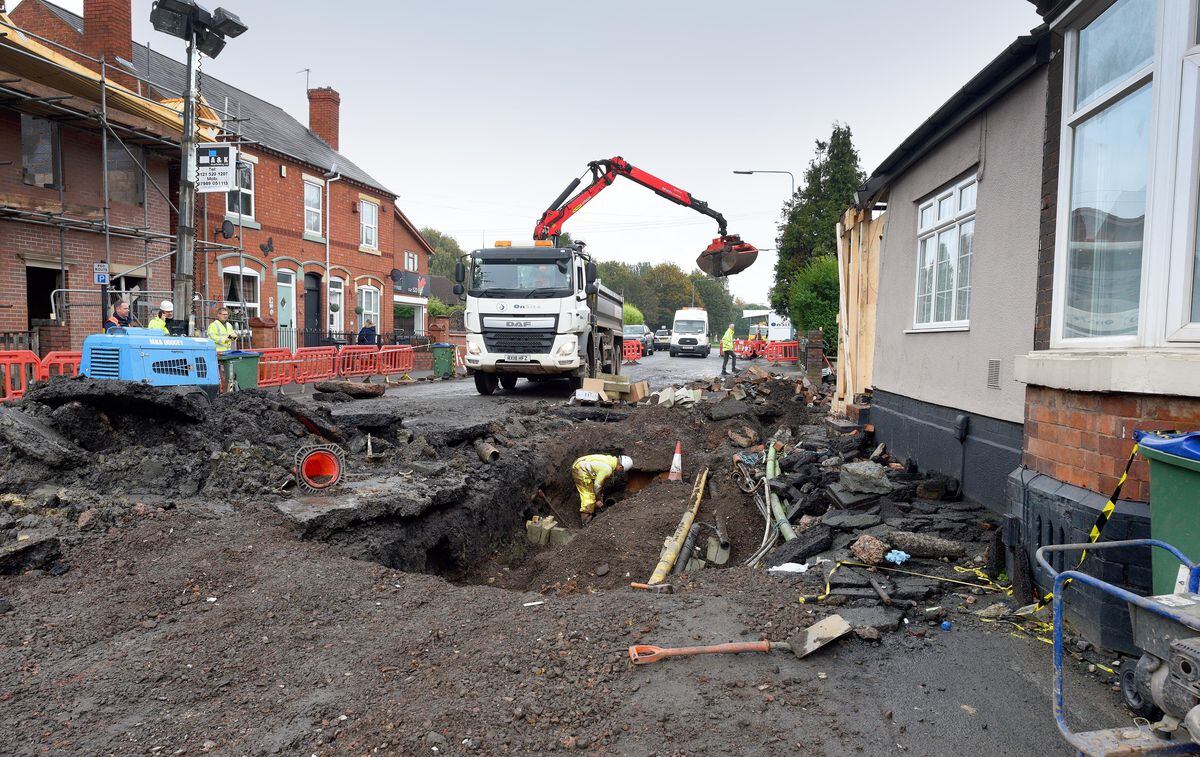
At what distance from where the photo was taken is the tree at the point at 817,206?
33.1 meters

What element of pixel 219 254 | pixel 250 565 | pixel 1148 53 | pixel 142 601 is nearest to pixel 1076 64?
pixel 1148 53

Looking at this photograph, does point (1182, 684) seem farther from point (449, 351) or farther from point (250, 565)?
point (449, 351)

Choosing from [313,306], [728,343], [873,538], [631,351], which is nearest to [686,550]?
[873,538]

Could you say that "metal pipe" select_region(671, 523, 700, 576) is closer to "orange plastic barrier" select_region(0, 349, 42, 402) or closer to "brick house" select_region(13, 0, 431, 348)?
"orange plastic barrier" select_region(0, 349, 42, 402)

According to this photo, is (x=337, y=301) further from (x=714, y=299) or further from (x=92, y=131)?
(x=714, y=299)

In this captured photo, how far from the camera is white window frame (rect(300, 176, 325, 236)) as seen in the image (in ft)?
76.3

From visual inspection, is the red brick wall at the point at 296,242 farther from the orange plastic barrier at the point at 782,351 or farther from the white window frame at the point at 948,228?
the white window frame at the point at 948,228

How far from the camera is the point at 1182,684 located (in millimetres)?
2168

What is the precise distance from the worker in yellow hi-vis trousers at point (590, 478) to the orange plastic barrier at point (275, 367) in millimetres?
8799

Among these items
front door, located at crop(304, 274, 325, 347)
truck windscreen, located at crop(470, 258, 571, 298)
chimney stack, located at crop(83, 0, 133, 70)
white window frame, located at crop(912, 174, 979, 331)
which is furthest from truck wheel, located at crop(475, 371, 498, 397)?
chimney stack, located at crop(83, 0, 133, 70)

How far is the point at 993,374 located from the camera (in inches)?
225

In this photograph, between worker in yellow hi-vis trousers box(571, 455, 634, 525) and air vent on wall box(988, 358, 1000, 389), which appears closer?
air vent on wall box(988, 358, 1000, 389)

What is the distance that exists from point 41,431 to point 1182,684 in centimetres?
794

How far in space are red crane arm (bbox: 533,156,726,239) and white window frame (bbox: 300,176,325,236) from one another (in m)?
10.9
